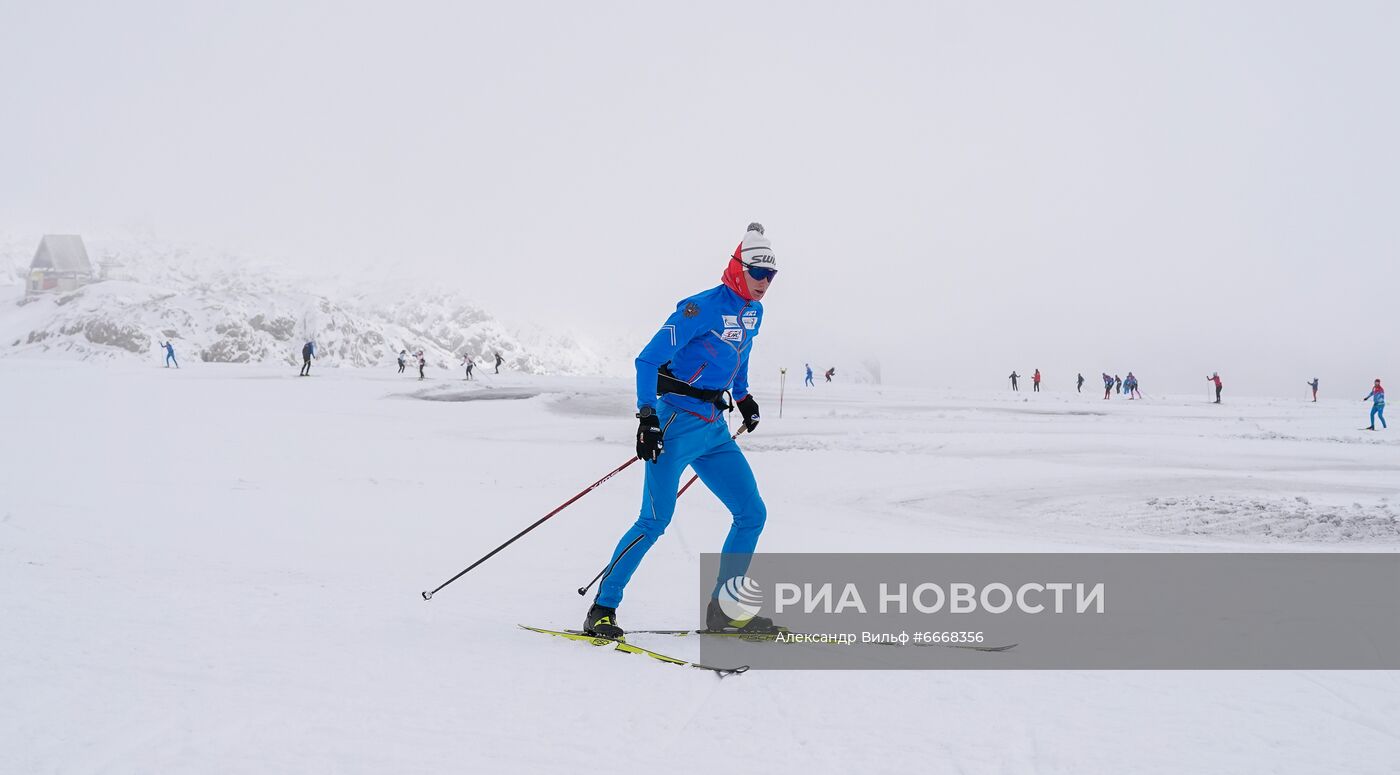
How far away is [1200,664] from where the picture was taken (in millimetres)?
3797

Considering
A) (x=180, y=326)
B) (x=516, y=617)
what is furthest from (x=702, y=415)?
(x=180, y=326)

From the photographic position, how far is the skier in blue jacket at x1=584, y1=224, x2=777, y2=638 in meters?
4.39

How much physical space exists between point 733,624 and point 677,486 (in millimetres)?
839

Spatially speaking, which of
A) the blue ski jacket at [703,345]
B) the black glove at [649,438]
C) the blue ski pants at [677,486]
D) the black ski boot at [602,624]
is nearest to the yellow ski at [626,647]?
the black ski boot at [602,624]

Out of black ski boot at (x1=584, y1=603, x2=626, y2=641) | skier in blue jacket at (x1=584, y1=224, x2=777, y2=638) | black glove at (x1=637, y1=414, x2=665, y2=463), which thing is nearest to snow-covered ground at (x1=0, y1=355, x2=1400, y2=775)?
black ski boot at (x1=584, y1=603, x2=626, y2=641)

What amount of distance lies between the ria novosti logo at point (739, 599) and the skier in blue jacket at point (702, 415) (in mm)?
33

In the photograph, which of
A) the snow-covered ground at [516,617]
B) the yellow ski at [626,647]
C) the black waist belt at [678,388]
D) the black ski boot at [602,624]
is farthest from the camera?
the black waist belt at [678,388]

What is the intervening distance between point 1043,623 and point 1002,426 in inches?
726

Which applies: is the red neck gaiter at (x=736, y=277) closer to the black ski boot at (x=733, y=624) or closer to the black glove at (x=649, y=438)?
the black glove at (x=649, y=438)

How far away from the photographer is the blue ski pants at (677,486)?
4.46 meters

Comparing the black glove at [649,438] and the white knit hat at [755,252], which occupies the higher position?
the white knit hat at [755,252]

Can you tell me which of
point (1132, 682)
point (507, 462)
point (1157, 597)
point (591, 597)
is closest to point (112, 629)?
point (591, 597)

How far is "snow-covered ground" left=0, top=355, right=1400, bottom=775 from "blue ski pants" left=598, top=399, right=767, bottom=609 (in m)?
0.49

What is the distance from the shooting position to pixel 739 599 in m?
4.60
